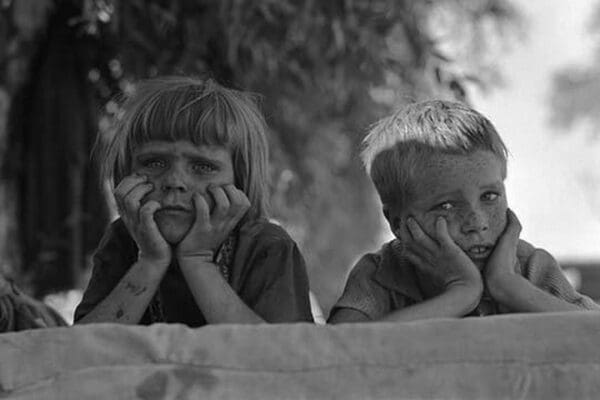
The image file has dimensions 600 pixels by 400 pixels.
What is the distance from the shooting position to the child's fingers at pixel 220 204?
2289 millimetres

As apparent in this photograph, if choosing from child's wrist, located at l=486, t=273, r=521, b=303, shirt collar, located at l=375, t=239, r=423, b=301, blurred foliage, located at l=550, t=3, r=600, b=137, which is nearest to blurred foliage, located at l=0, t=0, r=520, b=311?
shirt collar, located at l=375, t=239, r=423, b=301

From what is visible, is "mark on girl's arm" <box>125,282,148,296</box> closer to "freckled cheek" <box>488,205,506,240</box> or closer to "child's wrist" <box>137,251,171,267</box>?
"child's wrist" <box>137,251,171,267</box>

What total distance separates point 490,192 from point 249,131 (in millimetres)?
492

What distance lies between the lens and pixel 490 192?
232 cm

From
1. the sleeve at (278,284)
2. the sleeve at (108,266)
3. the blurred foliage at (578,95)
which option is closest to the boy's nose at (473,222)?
the sleeve at (278,284)

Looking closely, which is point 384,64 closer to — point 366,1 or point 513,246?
point 366,1

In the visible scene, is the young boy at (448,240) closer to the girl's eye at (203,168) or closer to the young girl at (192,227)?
the young girl at (192,227)

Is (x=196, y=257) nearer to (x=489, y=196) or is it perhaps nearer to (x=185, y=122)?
(x=185, y=122)

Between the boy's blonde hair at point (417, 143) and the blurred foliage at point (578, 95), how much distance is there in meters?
11.6

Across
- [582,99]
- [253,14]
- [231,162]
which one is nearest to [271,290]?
[231,162]

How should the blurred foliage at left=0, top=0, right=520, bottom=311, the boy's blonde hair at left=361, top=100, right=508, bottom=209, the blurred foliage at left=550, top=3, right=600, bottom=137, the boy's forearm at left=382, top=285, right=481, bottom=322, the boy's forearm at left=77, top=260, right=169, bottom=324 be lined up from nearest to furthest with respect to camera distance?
the boy's forearm at left=382, top=285, right=481, bottom=322, the boy's forearm at left=77, top=260, right=169, bottom=324, the boy's blonde hair at left=361, top=100, right=508, bottom=209, the blurred foliage at left=0, top=0, right=520, bottom=311, the blurred foliage at left=550, top=3, right=600, bottom=137

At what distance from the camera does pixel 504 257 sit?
229 cm

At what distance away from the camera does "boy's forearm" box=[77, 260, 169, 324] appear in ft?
7.41

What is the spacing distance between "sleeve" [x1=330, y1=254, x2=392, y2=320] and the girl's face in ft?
1.00
